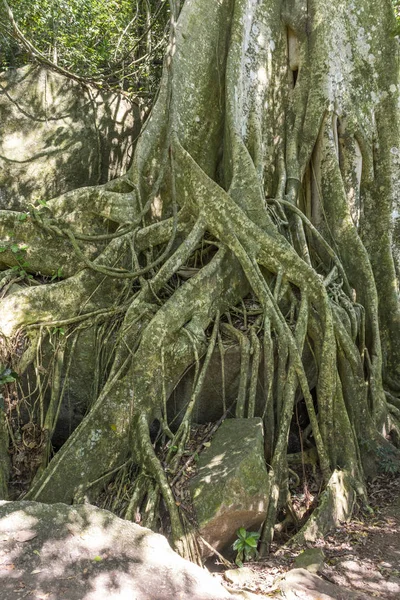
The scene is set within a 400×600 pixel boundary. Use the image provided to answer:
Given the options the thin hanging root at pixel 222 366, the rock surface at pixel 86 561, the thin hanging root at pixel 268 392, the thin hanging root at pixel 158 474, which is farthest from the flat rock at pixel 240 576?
A: the thin hanging root at pixel 222 366

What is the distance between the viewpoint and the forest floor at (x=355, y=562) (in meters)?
2.96

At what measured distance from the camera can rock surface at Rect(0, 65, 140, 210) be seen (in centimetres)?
593

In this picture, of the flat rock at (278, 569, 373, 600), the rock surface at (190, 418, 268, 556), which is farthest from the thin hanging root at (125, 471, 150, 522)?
the flat rock at (278, 569, 373, 600)

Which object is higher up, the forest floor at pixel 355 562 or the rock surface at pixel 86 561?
the rock surface at pixel 86 561

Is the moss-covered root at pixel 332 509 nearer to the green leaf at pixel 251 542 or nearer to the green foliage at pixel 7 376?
the green leaf at pixel 251 542

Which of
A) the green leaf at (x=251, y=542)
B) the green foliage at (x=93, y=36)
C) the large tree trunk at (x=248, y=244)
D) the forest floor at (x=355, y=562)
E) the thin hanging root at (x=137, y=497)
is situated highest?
the green foliage at (x=93, y=36)

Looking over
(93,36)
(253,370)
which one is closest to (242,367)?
(253,370)

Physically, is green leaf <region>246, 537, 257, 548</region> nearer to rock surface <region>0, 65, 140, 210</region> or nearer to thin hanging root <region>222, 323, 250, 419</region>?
→ thin hanging root <region>222, 323, 250, 419</region>

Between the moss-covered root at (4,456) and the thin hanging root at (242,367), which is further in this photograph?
the thin hanging root at (242,367)

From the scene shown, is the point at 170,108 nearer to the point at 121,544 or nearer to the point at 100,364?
the point at 100,364

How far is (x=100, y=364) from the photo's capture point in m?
4.29

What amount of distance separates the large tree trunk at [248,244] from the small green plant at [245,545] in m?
0.18

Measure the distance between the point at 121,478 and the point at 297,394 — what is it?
5.55ft

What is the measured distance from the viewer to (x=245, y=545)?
3.37 meters
